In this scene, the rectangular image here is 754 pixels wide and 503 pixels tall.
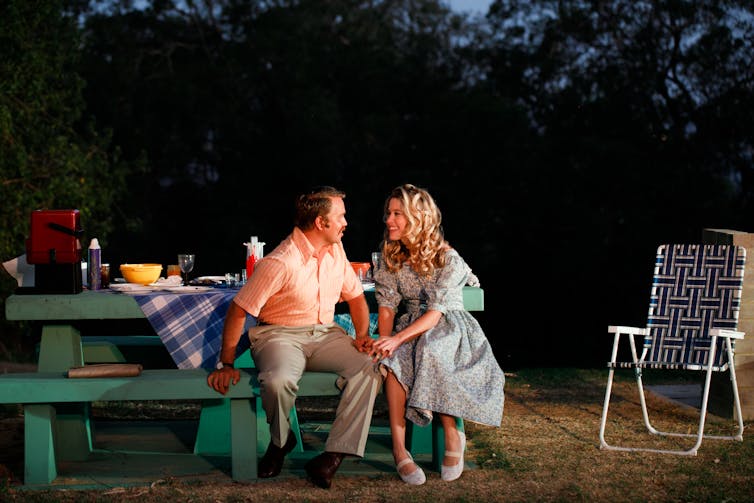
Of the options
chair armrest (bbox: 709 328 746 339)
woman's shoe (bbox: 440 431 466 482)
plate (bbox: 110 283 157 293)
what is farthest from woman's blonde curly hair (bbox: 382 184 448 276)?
chair armrest (bbox: 709 328 746 339)

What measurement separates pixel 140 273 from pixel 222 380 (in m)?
0.96

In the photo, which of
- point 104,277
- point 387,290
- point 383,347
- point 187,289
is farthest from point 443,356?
point 104,277

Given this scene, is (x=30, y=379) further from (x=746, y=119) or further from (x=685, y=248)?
(x=746, y=119)

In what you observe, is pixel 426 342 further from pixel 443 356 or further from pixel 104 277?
pixel 104 277

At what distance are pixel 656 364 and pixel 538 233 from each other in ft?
35.0

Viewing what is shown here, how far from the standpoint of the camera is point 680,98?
15148 mm

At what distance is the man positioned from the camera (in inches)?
157

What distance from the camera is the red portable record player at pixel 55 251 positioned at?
170 inches

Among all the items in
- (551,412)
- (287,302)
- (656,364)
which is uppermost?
(287,302)

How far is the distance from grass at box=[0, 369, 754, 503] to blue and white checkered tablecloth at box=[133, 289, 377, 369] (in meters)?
0.57

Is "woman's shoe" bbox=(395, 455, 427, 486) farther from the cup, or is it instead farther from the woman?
the cup

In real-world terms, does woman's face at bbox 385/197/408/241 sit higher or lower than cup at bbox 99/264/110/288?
higher

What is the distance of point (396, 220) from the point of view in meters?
4.28

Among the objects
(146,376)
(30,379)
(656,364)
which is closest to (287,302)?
(146,376)
